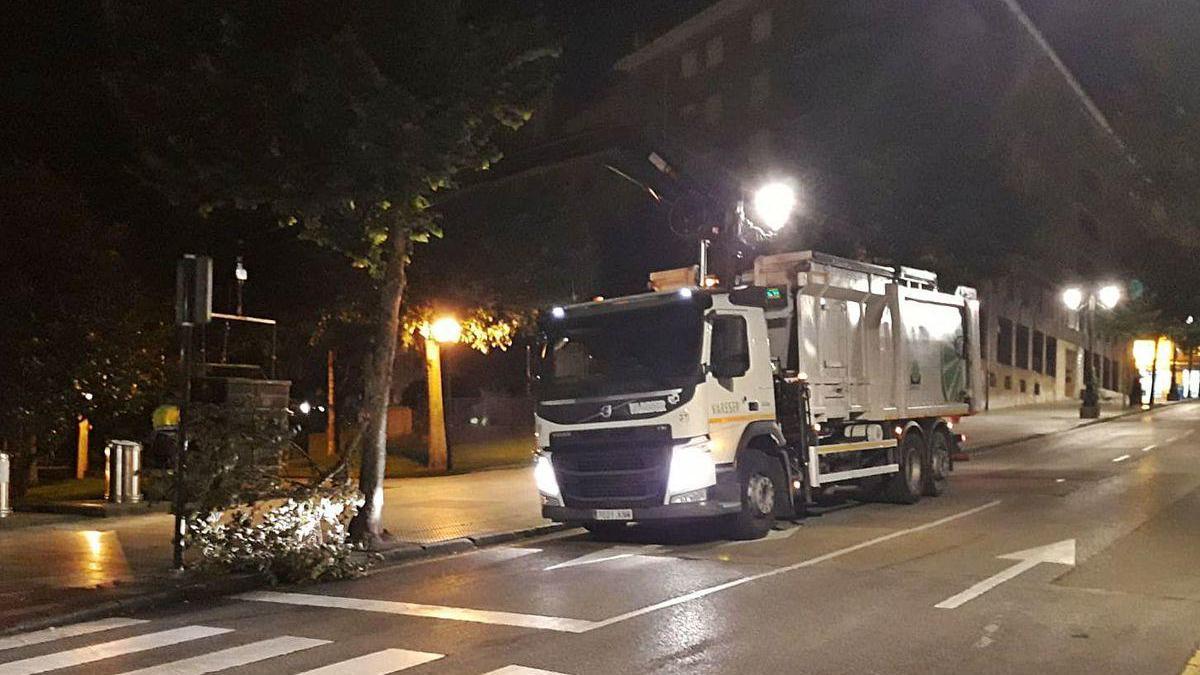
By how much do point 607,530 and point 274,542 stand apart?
4.97 m

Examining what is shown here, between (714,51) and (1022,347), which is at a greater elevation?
(714,51)

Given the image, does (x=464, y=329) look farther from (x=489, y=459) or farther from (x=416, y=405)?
(x=416, y=405)

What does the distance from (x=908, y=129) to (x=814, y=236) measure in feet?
23.0

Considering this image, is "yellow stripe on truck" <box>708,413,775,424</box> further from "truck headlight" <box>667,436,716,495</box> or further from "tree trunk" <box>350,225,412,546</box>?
"tree trunk" <box>350,225,412,546</box>

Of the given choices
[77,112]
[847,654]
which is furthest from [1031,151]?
[847,654]

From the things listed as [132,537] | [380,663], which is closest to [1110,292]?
[132,537]

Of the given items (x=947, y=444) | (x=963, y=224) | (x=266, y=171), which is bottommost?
(x=947, y=444)

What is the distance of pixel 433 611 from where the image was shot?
9.84 m

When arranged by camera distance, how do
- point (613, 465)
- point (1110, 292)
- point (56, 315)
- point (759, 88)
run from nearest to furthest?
point (613, 465) < point (56, 315) < point (1110, 292) < point (759, 88)

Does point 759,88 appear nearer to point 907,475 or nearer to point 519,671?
point 907,475

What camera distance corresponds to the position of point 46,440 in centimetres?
1761

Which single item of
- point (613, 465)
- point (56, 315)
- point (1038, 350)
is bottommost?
point (613, 465)

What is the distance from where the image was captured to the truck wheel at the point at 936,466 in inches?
725

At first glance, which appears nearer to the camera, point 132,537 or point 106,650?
point 106,650
